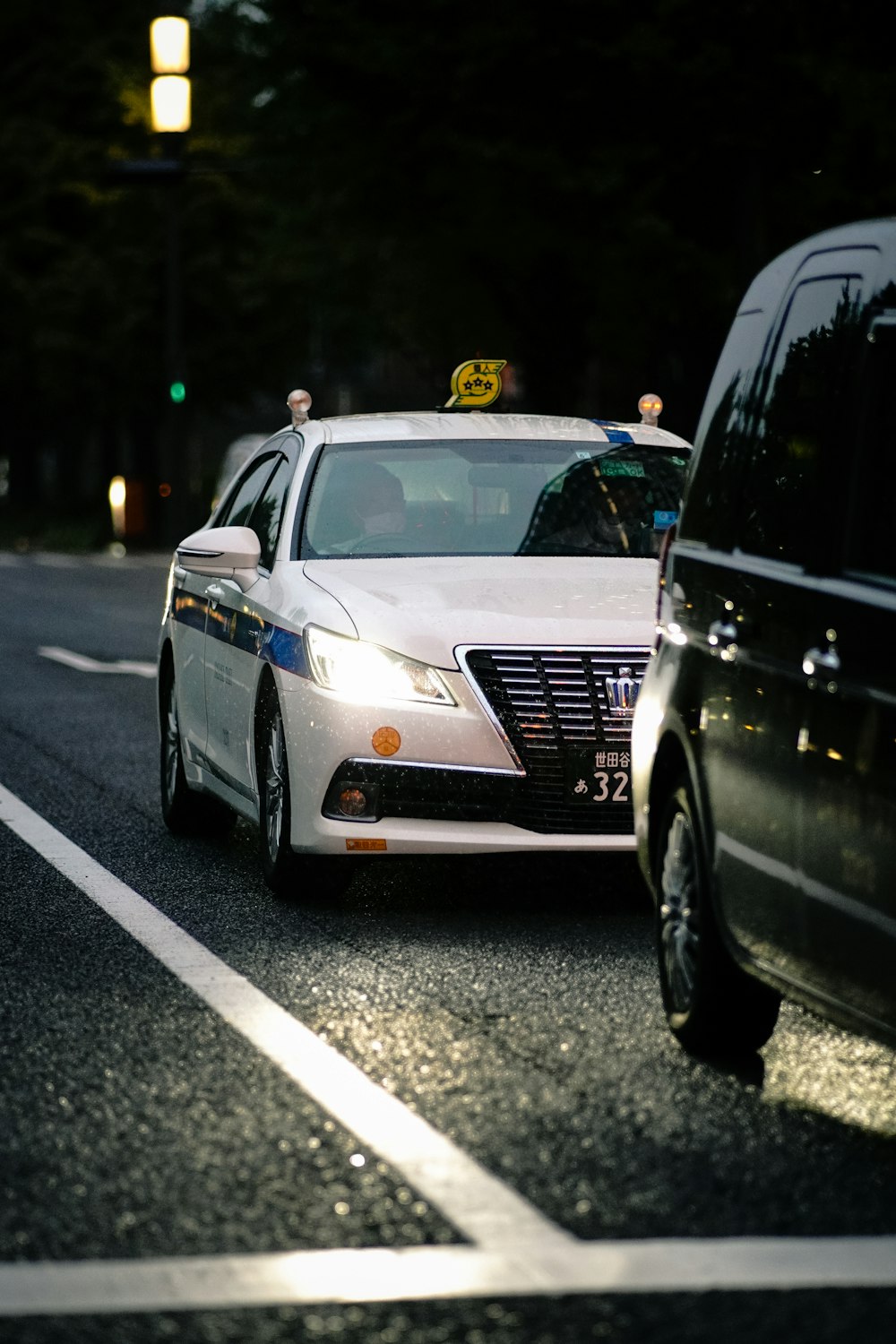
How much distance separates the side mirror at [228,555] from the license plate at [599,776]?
155 centimetres

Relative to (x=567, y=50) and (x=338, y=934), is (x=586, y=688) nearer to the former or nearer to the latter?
(x=338, y=934)

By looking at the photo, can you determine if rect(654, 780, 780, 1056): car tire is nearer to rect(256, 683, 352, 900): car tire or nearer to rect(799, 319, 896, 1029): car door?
rect(799, 319, 896, 1029): car door

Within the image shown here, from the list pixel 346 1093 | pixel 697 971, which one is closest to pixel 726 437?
pixel 697 971

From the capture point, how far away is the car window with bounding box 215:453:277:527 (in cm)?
1012

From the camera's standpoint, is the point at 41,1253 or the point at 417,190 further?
the point at 417,190

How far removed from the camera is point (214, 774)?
9.73 m

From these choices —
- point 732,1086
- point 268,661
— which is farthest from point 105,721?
point 732,1086

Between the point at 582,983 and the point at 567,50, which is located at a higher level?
the point at 567,50

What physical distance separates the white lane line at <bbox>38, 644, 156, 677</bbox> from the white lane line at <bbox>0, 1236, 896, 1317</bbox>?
14.1m

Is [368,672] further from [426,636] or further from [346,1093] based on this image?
[346,1093]

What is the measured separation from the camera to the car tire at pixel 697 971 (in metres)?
6.20

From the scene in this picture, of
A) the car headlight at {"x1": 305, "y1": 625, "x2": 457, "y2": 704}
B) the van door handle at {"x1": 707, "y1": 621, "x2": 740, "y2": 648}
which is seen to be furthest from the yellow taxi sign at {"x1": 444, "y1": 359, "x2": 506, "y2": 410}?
the van door handle at {"x1": 707, "y1": 621, "x2": 740, "y2": 648}

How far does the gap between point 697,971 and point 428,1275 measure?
1907 millimetres

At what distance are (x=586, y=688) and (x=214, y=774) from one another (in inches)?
76.0
